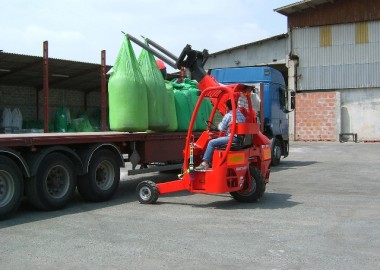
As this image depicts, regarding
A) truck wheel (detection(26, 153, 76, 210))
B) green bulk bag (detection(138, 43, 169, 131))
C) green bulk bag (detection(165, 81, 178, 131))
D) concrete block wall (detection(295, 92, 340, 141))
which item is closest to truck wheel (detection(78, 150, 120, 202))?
truck wheel (detection(26, 153, 76, 210))

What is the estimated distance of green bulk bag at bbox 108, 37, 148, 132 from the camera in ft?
32.8

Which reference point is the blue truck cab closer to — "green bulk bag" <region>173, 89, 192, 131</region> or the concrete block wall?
"green bulk bag" <region>173, 89, 192, 131</region>

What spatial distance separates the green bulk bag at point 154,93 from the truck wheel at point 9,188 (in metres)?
3.43

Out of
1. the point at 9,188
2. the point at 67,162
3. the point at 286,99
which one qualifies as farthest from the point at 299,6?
the point at 9,188

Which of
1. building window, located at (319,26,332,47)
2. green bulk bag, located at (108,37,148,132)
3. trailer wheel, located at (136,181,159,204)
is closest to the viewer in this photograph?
trailer wheel, located at (136,181,159,204)

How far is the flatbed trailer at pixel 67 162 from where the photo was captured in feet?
25.7

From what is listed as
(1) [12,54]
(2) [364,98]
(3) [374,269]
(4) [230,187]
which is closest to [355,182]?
(4) [230,187]

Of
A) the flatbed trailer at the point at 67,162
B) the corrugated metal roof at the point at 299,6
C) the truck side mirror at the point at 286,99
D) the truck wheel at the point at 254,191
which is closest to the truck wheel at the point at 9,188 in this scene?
the flatbed trailer at the point at 67,162

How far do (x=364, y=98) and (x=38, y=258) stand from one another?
Result: 3240 cm

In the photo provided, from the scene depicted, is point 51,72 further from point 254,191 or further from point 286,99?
point 254,191

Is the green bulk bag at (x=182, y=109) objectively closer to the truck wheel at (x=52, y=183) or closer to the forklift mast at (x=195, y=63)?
the forklift mast at (x=195, y=63)

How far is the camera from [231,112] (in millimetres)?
9125

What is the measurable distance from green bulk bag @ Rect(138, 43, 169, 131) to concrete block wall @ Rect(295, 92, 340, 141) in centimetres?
2635

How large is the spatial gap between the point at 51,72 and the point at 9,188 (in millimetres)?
11423
